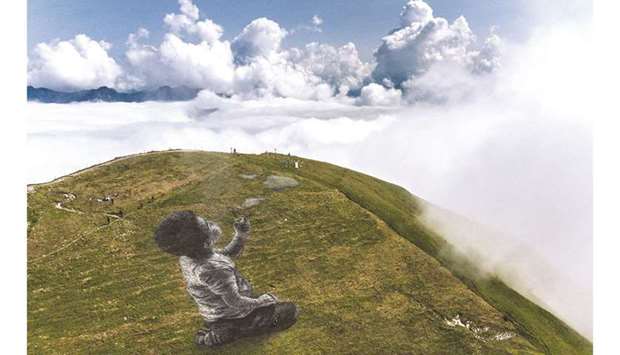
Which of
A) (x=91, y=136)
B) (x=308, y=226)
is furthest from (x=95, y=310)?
(x=91, y=136)

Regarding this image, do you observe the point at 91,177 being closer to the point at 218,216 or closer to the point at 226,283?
the point at 218,216

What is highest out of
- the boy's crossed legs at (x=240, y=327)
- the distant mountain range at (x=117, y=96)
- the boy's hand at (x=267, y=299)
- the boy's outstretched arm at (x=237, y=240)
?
the distant mountain range at (x=117, y=96)

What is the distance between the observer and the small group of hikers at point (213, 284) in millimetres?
49625

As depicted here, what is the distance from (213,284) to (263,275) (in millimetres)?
9766

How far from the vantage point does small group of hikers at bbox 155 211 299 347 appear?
4962 cm

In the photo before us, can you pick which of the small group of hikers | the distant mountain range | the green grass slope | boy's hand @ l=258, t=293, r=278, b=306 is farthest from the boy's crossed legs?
the distant mountain range

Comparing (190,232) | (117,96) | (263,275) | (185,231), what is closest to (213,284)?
(190,232)

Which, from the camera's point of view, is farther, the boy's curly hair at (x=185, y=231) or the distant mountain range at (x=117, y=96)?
the distant mountain range at (x=117, y=96)

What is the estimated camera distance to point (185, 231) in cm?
4959

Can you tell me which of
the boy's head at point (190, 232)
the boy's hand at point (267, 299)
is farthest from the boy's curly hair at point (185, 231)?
the boy's hand at point (267, 299)

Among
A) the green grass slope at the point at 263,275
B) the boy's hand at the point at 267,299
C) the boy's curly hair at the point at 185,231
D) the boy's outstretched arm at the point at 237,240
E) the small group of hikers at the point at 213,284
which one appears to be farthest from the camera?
the boy's outstretched arm at the point at 237,240

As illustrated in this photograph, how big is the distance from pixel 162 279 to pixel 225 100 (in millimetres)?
48970

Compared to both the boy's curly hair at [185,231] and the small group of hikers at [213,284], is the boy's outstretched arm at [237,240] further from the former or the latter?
the boy's curly hair at [185,231]

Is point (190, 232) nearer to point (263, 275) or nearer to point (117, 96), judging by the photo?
point (263, 275)
